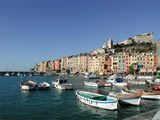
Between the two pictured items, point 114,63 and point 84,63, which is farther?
point 84,63

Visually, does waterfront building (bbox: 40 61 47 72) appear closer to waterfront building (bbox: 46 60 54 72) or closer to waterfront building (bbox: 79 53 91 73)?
waterfront building (bbox: 46 60 54 72)

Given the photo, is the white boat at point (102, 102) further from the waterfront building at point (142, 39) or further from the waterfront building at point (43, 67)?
the waterfront building at point (43, 67)

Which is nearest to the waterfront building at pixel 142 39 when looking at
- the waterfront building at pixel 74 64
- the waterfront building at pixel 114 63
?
the waterfront building at pixel 74 64

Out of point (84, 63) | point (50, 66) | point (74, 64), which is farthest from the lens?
point (50, 66)

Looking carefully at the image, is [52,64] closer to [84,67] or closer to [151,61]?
[84,67]

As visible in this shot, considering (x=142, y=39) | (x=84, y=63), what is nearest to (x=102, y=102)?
(x=84, y=63)

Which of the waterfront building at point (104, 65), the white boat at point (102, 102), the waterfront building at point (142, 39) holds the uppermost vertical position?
the waterfront building at point (142, 39)

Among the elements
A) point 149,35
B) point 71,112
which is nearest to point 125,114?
point 71,112

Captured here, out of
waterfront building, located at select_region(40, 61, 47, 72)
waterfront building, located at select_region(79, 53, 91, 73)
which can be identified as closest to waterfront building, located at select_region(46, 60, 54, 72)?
waterfront building, located at select_region(40, 61, 47, 72)

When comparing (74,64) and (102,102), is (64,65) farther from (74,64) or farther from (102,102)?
(102,102)

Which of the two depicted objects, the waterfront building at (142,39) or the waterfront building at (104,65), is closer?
the waterfront building at (104,65)

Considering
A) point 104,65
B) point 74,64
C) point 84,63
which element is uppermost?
point 84,63

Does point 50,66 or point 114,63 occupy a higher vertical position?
point 50,66

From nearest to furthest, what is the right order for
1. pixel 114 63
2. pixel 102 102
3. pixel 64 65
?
pixel 102 102 < pixel 114 63 < pixel 64 65
